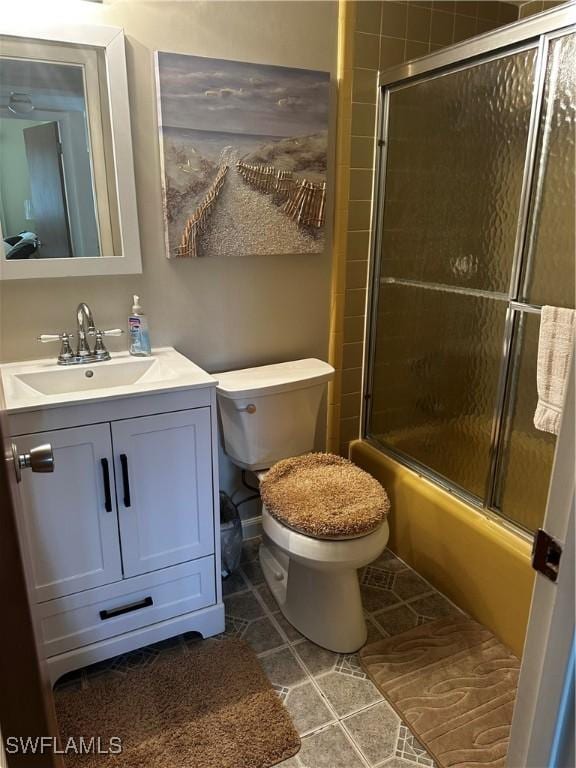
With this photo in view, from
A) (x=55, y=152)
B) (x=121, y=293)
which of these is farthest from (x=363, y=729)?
(x=55, y=152)

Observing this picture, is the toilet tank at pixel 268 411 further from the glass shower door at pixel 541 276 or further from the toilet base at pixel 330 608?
the glass shower door at pixel 541 276

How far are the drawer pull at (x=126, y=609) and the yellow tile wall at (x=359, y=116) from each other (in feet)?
3.44

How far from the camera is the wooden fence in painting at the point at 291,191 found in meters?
1.93

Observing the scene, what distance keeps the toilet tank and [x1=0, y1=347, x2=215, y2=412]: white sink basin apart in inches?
8.3

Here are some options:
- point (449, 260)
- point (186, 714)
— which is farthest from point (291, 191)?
point (186, 714)

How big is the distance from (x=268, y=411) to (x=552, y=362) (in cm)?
90

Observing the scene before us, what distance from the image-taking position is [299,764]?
4.50 feet

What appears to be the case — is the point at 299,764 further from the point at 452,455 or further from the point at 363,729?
the point at 452,455

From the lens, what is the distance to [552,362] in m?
1.53

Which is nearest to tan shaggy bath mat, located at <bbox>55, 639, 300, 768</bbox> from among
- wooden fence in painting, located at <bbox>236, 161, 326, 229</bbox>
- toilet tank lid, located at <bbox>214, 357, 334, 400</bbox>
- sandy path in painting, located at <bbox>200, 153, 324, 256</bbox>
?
toilet tank lid, located at <bbox>214, 357, 334, 400</bbox>

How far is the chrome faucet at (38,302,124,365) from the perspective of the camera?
1729mm

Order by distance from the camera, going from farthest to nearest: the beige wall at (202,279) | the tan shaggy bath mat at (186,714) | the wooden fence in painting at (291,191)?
1. the wooden fence in painting at (291,191)
2. the beige wall at (202,279)
3. the tan shaggy bath mat at (186,714)

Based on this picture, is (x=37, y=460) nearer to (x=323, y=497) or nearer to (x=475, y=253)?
(x=323, y=497)

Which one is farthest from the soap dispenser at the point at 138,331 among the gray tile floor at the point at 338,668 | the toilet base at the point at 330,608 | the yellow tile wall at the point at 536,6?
the yellow tile wall at the point at 536,6
